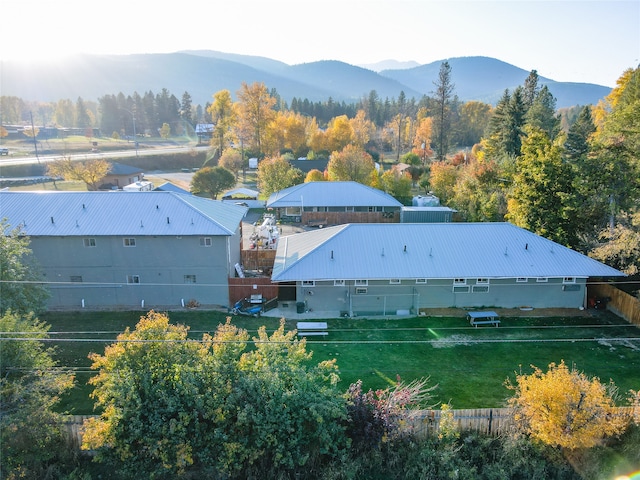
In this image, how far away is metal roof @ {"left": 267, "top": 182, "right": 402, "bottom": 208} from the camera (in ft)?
162

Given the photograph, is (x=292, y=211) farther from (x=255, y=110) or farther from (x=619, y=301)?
(x=255, y=110)

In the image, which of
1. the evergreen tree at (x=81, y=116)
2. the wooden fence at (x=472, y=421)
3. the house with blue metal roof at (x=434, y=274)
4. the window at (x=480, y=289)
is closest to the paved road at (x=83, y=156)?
the evergreen tree at (x=81, y=116)

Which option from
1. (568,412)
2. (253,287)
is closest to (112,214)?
(253,287)

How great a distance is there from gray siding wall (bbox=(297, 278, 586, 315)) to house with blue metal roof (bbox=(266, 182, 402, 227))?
23335mm

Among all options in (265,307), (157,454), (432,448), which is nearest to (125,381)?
(157,454)

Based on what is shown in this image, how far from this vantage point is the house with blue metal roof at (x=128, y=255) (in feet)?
86.4

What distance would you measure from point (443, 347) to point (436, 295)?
464cm

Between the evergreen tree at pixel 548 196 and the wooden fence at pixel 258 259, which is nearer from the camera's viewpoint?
the evergreen tree at pixel 548 196

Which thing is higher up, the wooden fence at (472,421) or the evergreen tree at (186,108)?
the evergreen tree at (186,108)

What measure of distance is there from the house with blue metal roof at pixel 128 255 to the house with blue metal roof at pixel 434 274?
4485 mm

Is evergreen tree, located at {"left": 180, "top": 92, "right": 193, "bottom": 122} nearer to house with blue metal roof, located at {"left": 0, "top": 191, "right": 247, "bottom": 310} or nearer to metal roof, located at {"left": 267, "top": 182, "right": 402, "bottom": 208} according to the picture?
metal roof, located at {"left": 267, "top": 182, "right": 402, "bottom": 208}

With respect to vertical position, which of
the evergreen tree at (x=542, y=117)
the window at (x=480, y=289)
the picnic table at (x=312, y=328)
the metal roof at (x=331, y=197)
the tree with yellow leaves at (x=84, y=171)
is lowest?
the picnic table at (x=312, y=328)

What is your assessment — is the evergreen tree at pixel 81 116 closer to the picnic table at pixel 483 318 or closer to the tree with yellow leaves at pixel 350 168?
the tree with yellow leaves at pixel 350 168

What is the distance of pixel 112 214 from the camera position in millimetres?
27625
